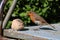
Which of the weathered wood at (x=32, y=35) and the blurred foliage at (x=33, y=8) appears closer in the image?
the weathered wood at (x=32, y=35)

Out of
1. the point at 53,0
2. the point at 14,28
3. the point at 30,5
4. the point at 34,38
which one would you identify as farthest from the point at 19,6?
the point at 34,38

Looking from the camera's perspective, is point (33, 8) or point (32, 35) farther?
point (33, 8)

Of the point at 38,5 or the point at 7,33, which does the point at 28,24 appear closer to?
the point at 38,5

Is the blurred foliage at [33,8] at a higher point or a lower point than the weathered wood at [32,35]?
higher

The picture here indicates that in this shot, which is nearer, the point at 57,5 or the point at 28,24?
the point at 28,24

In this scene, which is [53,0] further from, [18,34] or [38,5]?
[18,34]

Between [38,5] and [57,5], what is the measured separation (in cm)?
68

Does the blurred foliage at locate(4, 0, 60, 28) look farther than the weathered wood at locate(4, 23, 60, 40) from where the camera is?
Yes

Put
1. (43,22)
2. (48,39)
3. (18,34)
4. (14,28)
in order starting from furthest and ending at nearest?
(43,22), (14,28), (18,34), (48,39)

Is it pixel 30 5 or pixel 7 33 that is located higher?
pixel 30 5

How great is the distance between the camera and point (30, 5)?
629 cm

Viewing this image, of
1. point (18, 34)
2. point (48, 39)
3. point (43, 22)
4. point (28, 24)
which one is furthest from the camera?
point (28, 24)

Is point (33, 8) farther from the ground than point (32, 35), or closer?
farther from the ground

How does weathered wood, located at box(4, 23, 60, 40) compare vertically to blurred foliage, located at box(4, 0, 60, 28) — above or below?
below
